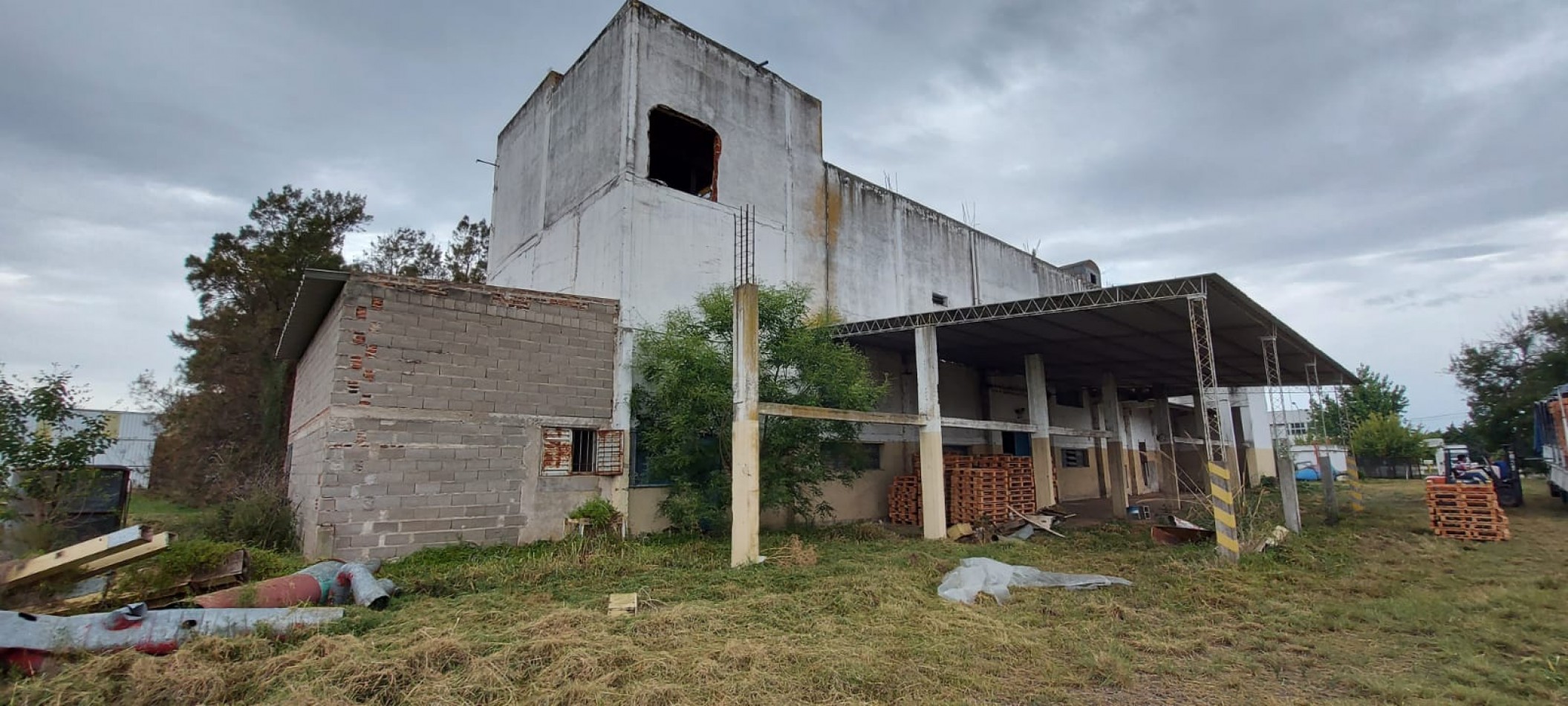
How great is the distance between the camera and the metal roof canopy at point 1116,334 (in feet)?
35.8

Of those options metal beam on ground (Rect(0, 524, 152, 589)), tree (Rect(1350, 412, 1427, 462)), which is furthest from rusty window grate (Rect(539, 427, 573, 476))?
tree (Rect(1350, 412, 1427, 462))

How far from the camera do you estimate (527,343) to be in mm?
11484

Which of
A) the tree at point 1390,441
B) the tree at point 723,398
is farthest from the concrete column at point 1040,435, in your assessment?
the tree at point 1390,441

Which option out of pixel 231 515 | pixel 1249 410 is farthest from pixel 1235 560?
pixel 1249 410

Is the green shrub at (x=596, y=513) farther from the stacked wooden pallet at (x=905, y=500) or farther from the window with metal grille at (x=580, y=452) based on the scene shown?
the stacked wooden pallet at (x=905, y=500)

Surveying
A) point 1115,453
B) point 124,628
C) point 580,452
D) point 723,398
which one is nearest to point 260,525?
point 580,452

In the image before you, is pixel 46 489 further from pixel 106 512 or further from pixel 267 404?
pixel 267 404

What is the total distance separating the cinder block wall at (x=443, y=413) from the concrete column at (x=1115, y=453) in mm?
13671

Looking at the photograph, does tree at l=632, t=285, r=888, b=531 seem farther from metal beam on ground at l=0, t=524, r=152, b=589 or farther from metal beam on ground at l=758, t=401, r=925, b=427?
metal beam on ground at l=0, t=524, r=152, b=589

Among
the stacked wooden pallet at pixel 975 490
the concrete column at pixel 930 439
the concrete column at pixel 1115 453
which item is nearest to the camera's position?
the concrete column at pixel 930 439

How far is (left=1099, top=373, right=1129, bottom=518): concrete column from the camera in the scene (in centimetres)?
1837

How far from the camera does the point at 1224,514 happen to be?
30.9 feet

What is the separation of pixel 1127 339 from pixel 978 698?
12610mm

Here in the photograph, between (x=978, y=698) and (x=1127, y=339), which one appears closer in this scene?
(x=978, y=698)
